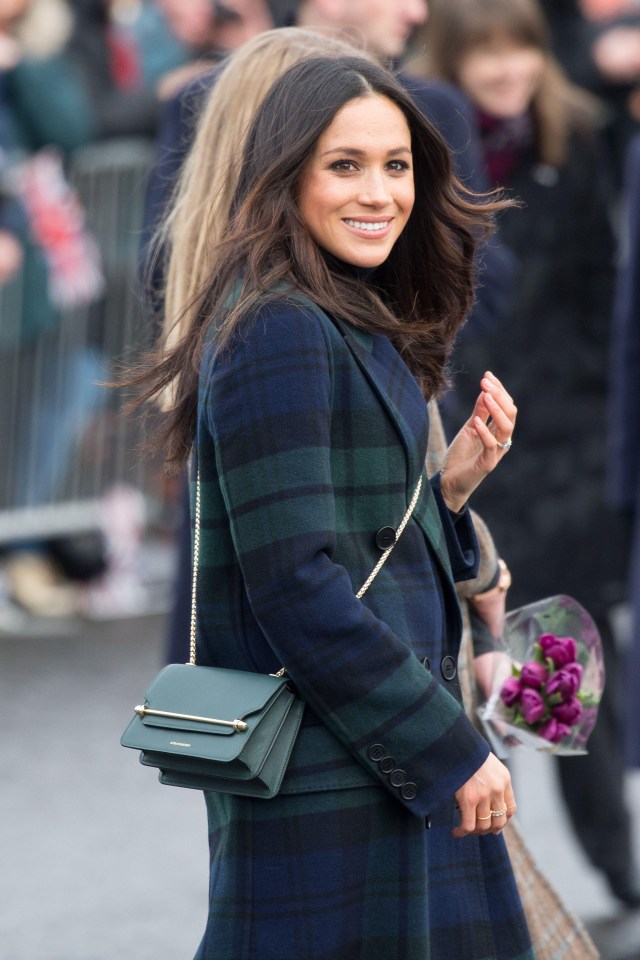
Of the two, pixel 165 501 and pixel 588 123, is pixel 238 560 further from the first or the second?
pixel 165 501

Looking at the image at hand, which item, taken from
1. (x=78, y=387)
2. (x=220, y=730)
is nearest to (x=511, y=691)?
(x=220, y=730)

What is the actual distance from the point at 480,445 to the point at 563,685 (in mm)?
383

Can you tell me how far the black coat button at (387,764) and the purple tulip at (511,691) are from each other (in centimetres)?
44

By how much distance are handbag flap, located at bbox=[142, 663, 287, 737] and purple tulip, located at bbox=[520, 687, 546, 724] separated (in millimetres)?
516

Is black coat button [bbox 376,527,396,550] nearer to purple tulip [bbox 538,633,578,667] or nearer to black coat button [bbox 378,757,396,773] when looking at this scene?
black coat button [bbox 378,757,396,773]

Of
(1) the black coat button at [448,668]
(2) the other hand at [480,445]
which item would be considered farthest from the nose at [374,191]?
(1) the black coat button at [448,668]

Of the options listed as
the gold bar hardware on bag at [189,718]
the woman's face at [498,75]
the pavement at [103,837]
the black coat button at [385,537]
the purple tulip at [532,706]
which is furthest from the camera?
the woman's face at [498,75]

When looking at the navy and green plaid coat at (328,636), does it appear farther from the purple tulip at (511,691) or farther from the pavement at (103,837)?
the pavement at (103,837)

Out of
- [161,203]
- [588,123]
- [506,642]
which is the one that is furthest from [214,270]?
[588,123]

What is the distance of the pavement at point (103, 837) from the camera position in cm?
415

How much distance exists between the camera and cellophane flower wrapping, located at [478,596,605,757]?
2.66 meters

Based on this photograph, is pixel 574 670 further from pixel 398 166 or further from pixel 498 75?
pixel 498 75

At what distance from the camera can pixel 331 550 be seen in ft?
7.47

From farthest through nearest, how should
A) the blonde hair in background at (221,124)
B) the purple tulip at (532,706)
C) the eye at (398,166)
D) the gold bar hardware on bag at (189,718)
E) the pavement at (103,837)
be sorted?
1. the pavement at (103,837)
2. the blonde hair in background at (221,124)
3. the purple tulip at (532,706)
4. the eye at (398,166)
5. the gold bar hardware on bag at (189,718)
